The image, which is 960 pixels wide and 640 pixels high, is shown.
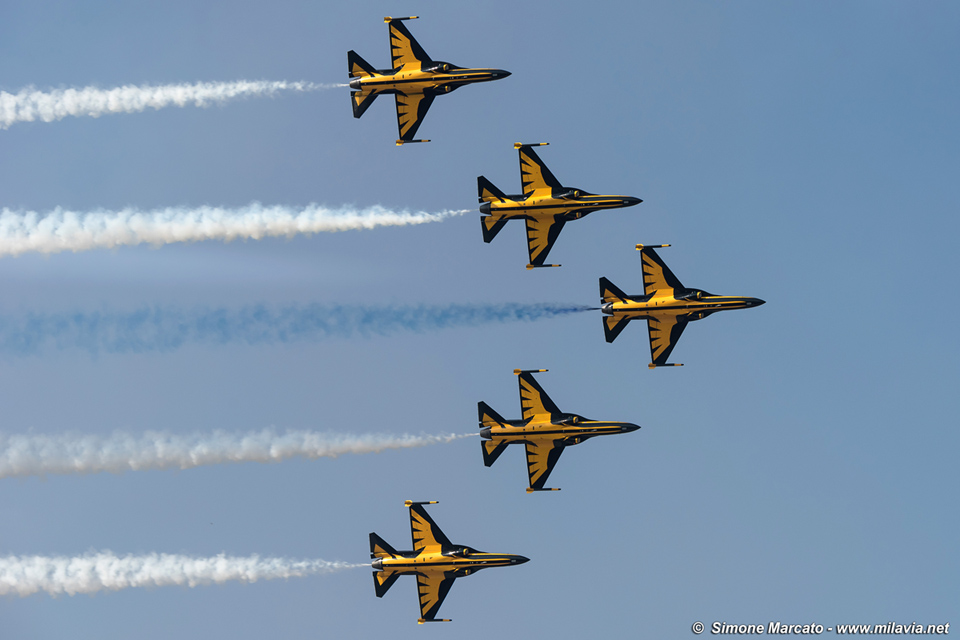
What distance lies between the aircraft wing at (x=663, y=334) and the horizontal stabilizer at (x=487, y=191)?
1433 centimetres

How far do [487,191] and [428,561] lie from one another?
2692 cm

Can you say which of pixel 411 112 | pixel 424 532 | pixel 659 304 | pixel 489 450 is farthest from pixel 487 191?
pixel 424 532

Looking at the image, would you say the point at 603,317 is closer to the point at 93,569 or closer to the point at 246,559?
the point at 246,559

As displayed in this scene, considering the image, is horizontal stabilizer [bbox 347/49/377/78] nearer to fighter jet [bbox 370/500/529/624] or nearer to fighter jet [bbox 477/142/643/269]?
fighter jet [bbox 477/142/643/269]

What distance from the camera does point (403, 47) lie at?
95.5 metres

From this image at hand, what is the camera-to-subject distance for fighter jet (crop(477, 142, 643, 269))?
96000 mm

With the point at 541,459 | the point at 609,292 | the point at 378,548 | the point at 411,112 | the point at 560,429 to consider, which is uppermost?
the point at 411,112

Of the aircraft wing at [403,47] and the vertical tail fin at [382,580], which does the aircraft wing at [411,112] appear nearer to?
the aircraft wing at [403,47]

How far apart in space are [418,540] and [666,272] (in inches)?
1047

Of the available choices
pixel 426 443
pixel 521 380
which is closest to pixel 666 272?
pixel 521 380

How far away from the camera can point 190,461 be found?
90.1 metres

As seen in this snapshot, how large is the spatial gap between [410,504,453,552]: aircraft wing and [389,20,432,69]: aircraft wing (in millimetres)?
32082

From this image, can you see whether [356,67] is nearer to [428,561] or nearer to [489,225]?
[489,225]

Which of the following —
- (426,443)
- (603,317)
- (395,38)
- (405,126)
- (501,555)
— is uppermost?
(395,38)
